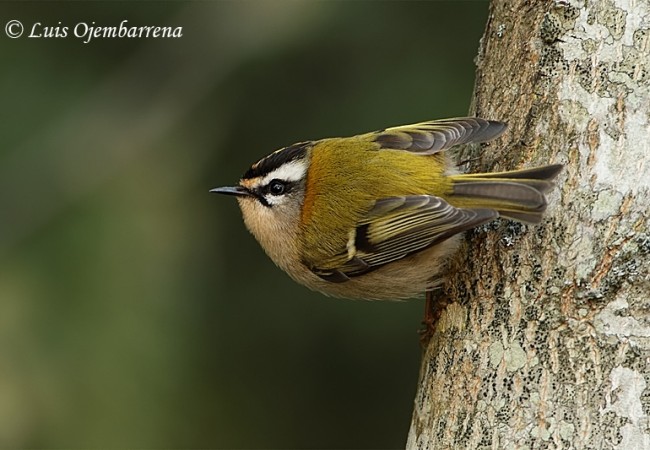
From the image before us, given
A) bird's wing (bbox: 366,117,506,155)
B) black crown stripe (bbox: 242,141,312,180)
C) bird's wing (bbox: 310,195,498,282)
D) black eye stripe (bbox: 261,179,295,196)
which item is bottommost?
bird's wing (bbox: 310,195,498,282)

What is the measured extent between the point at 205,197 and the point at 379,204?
1974 millimetres

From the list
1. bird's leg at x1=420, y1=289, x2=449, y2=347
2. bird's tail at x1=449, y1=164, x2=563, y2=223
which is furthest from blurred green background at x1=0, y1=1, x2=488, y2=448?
bird's tail at x1=449, y1=164, x2=563, y2=223

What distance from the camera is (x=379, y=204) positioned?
3758 millimetres

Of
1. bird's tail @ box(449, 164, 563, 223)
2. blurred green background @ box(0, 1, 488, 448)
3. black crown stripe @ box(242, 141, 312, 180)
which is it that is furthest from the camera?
blurred green background @ box(0, 1, 488, 448)

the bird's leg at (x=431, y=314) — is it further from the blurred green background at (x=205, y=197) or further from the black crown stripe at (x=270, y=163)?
the blurred green background at (x=205, y=197)

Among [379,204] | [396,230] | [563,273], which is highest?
[379,204]

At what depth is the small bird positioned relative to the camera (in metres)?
3.37

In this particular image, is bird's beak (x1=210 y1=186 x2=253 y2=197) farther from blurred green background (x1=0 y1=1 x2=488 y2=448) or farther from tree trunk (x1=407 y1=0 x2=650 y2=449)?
tree trunk (x1=407 y1=0 x2=650 y2=449)

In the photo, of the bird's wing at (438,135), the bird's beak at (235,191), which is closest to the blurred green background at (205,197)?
the bird's beak at (235,191)

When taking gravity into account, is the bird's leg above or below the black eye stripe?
below

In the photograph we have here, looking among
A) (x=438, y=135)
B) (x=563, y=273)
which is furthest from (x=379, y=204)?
(x=563, y=273)

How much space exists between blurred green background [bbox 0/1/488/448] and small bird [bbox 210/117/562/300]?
100cm

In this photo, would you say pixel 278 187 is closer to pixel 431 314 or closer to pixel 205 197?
pixel 431 314

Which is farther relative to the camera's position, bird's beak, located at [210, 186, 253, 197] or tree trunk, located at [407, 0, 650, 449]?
bird's beak, located at [210, 186, 253, 197]
